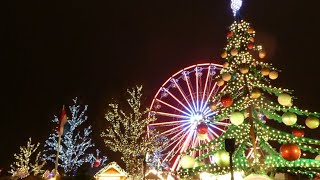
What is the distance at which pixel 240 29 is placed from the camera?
1241cm

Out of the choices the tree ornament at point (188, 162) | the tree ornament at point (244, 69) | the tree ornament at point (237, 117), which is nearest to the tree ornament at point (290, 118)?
the tree ornament at point (237, 117)

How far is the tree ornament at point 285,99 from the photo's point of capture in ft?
34.2

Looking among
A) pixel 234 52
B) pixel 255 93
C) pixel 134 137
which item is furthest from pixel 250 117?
pixel 134 137

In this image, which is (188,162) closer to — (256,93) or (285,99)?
(256,93)

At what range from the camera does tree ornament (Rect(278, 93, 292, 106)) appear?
10.4m

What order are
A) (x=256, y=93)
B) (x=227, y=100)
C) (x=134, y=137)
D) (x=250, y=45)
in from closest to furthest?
(x=256, y=93) < (x=227, y=100) < (x=250, y=45) < (x=134, y=137)

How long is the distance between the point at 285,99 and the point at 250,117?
4.42 feet

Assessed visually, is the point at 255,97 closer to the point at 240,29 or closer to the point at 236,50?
the point at 236,50

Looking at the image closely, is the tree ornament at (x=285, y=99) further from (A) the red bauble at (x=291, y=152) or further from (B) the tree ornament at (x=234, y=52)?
(B) the tree ornament at (x=234, y=52)

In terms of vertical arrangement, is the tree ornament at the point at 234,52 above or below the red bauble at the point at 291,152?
above

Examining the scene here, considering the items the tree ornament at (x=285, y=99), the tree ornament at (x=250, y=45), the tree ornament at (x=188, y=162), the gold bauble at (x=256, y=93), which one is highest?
the tree ornament at (x=250, y=45)

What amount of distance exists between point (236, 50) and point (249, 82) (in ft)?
3.75

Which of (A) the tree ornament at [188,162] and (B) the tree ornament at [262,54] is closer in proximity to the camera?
(A) the tree ornament at [188,162]

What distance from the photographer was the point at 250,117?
11.3 m
